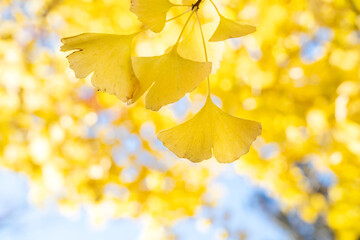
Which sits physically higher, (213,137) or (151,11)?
(151,11)

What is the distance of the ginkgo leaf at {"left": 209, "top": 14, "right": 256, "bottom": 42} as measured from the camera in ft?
0.99

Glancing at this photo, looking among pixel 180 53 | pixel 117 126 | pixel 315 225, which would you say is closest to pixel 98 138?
pixel 117 126

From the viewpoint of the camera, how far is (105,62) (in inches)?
12.4

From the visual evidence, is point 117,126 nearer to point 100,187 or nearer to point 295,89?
point 100,187

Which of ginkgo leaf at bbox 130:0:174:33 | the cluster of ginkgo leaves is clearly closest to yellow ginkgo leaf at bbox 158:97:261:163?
the cluster of ginkgo leaves

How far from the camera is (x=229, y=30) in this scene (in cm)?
31

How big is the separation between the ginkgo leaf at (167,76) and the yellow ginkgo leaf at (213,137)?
4 centimetres

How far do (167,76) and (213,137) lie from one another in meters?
0.08

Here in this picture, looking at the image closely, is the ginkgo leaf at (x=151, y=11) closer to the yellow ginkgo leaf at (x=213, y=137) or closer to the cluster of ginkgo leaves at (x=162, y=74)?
the cluster of ginkgo leaves at (x=162, y=74)

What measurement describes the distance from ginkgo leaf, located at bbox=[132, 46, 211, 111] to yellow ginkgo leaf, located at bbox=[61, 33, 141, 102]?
0.03 ft

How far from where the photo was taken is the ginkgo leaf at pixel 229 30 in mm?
301

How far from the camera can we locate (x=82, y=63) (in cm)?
31

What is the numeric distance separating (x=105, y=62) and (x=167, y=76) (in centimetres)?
6

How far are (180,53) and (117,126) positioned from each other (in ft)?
4.36
